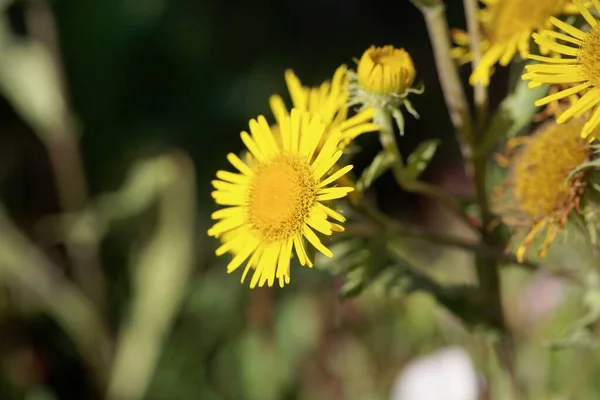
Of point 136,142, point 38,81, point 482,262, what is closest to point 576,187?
point 482,262

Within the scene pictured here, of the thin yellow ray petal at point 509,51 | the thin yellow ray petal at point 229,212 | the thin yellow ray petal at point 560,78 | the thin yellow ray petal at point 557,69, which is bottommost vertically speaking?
the thin yellow ray petal at point 229,212

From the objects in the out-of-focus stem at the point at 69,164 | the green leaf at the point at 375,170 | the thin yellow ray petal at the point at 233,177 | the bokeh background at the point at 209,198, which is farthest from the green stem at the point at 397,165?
the out-of-focus stem at the point at 69,164

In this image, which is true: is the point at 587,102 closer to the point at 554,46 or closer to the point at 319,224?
the point at 554,46

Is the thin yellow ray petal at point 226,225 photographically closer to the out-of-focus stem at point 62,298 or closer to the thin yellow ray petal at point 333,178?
the thin yellow ray petal at point 333,178

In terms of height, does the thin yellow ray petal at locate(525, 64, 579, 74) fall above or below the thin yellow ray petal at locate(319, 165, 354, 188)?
above

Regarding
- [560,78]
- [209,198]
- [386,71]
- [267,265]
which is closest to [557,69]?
[560,78]

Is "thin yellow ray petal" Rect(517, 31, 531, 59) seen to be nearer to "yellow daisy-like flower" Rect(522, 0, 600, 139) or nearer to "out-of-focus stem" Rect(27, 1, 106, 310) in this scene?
"yellow daisy-like flower" Rect(522, 0, 600, 139)

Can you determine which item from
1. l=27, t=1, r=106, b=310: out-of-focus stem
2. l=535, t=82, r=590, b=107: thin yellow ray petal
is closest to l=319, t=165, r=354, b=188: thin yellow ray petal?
l=535, t=82, r=590, b=107: thin yellow ray petal
